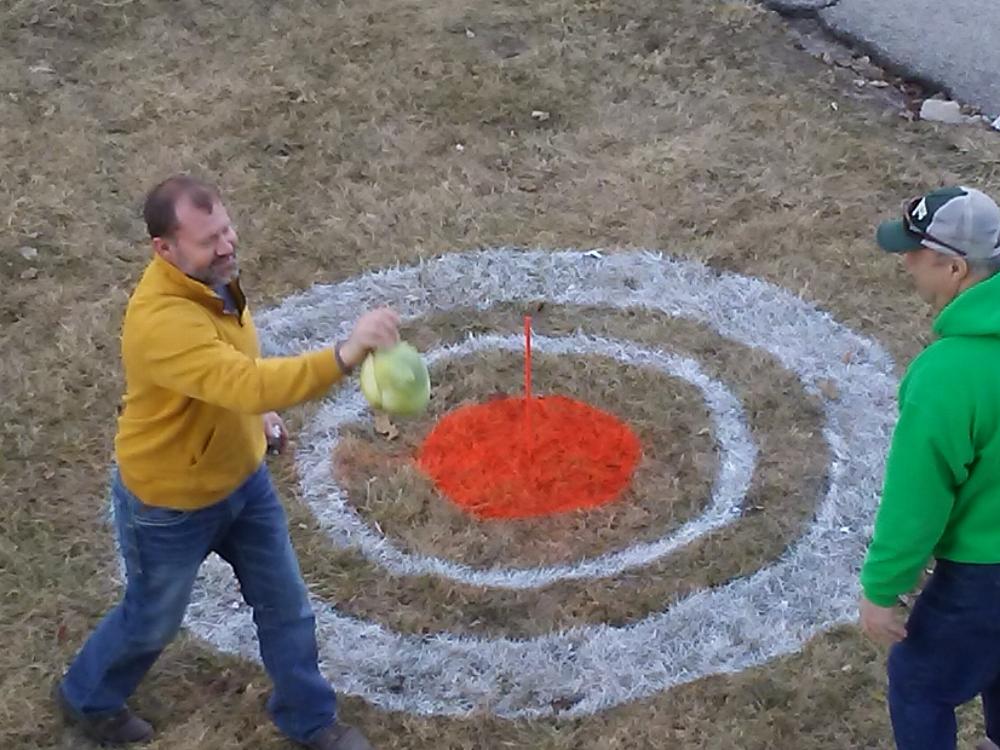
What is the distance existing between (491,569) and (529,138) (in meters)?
3.08

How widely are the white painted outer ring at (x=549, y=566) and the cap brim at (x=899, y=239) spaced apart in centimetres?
172

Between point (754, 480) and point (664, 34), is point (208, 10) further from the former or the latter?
point (754, 480)

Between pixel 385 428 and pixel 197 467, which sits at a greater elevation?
pixel 197 467

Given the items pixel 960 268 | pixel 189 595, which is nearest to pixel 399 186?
pixel 189 595

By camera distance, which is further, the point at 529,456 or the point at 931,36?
the point at 931,36

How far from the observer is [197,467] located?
10.5ft

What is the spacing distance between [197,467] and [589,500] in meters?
1.68

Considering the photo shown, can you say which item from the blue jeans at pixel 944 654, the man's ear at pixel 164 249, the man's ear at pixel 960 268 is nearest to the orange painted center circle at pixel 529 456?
the blue jeans at pixel 944 654

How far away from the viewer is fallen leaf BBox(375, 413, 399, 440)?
4871 mm

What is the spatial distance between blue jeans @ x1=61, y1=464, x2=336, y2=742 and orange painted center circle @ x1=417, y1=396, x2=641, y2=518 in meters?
1.08

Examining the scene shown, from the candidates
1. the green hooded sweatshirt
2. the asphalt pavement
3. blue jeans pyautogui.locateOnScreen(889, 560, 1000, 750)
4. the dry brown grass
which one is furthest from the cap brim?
the asphalt pavement

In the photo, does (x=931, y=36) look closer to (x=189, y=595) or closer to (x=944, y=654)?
(x=944, y=654)

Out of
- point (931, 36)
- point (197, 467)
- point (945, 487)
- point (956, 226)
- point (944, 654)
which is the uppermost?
point (956, 226)

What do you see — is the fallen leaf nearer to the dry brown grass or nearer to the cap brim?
the dry brown grass
